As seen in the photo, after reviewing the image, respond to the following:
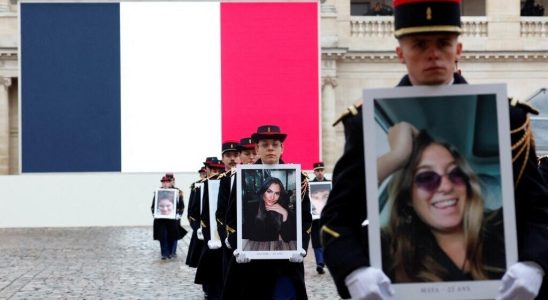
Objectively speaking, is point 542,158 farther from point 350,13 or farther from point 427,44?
point 350,13

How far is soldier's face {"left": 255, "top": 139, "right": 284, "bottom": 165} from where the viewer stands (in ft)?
30.0

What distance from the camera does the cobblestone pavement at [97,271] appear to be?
13.4 m

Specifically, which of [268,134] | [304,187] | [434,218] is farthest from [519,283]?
[304,187]

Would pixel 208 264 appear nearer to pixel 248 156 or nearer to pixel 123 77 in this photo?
pixel 248 156

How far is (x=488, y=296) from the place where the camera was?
358 cm

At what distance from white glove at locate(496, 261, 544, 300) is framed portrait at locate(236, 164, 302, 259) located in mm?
5162

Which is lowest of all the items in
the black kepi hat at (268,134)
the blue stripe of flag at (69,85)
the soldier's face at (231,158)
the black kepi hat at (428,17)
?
the soldier's face at (231,158)

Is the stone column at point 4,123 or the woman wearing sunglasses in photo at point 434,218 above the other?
the stone column at point 4,123

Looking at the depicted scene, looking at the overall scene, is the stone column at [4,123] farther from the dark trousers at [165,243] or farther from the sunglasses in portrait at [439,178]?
the sunglasses in portrait at [439,178]

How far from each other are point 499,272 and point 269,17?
28.9 metres

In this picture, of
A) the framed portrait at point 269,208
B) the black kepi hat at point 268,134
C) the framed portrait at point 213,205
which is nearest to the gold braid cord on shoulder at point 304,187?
the framed portrait at point 269,208


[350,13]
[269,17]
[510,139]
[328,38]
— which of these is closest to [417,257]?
[510,139]

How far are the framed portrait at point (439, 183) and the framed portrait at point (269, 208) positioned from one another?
5.04 meters

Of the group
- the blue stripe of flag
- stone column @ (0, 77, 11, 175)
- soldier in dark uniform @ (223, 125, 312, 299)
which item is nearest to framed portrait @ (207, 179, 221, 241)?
soldier in dark uniform @ (223, 125, 312, 299)
